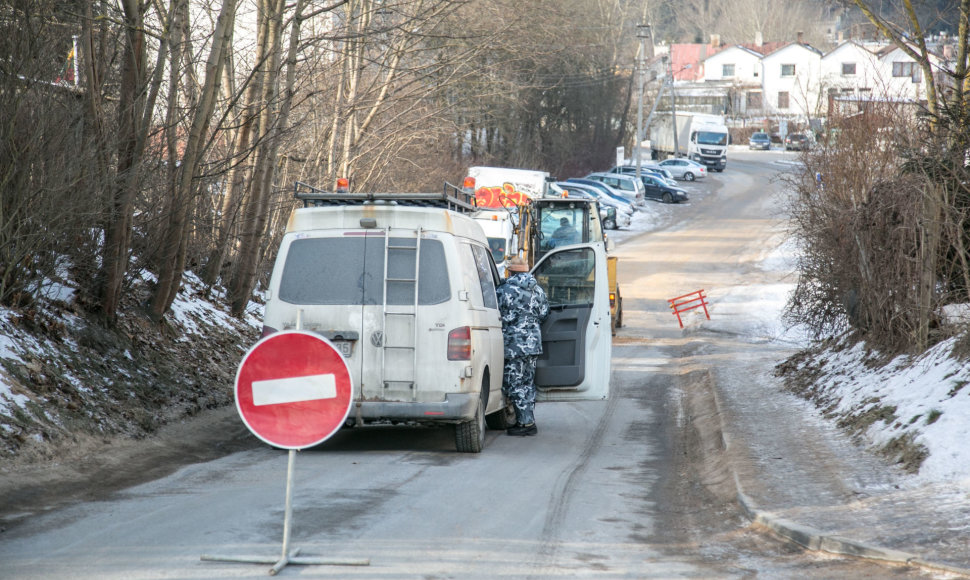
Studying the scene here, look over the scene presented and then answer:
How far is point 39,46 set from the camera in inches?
389

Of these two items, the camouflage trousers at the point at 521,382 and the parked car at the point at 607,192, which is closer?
the camouflage trousers at the point at 521,382

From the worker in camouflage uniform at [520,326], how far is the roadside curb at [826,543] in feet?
12.2

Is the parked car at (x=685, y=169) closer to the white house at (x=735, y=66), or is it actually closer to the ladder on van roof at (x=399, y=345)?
the white house at (x=735, y=66)

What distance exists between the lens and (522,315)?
11.0 m

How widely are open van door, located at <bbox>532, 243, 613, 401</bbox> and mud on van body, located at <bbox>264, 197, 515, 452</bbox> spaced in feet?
6.30

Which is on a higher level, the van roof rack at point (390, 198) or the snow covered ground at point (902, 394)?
the van roof rack at point (390, 198)

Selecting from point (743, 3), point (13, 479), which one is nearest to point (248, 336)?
point (13, 479)

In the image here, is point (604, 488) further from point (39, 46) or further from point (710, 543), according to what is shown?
point (39, 46)

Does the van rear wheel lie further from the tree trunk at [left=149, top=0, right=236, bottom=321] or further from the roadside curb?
the tree trunk at [left=149, top=0, right=236, bottom=321]

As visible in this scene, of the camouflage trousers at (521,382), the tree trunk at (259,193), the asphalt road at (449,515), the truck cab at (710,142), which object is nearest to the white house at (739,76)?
the truck cab at (710,142)

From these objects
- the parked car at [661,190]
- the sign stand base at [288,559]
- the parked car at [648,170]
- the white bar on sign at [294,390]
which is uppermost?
the parked car at [648,170]

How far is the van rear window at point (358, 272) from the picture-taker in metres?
9.29

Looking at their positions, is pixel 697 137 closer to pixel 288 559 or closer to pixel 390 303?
pixel 390 303

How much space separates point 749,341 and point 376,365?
1471 centimetres
